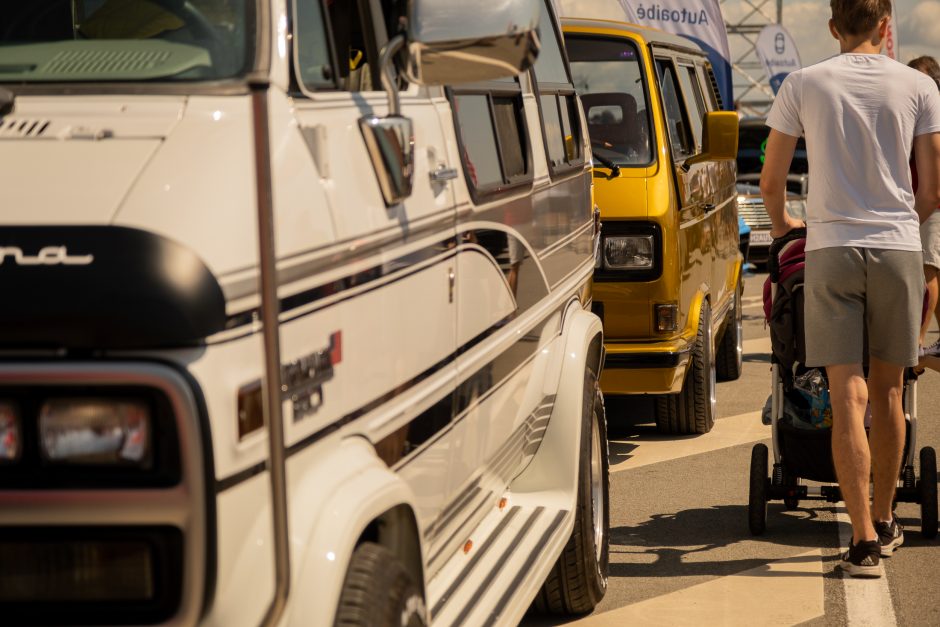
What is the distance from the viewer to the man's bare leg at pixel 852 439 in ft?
16.6

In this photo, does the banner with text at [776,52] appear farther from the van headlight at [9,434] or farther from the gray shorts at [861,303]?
the van headlight at [9,434]

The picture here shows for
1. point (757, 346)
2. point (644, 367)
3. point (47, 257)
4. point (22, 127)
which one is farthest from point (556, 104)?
point (757, 346)

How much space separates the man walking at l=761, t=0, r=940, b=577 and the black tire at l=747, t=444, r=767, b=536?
51cm

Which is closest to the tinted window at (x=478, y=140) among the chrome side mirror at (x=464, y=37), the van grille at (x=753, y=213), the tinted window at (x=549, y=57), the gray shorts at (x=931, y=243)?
the chrome side mirror at (x=464, y=37)

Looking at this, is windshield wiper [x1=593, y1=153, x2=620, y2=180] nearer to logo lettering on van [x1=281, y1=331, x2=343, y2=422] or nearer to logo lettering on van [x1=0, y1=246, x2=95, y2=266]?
logo lettering on van [x1=281, y1=331, x2=343, y2=422]

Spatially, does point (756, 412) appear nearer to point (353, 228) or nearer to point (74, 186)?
point (353, 228)

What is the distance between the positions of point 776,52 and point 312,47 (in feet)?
70.6

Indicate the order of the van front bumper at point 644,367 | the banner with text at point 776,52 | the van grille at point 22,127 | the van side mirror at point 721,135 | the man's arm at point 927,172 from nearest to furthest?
the van grille at point 22,127, the man's arm at point 927,172, the van front bumper at point 644,367, the van side mirror at point 721,135, the banner with text at point 776,52

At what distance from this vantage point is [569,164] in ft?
16.8

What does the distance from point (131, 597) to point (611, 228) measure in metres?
5.70

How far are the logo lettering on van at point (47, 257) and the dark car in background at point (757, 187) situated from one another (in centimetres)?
1265

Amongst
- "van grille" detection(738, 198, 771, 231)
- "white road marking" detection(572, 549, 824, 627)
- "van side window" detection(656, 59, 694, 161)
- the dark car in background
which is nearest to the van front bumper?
"van side window" detection(656, 59, 694, 161)

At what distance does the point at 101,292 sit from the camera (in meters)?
1.92

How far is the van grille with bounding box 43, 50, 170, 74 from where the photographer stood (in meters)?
2.54
